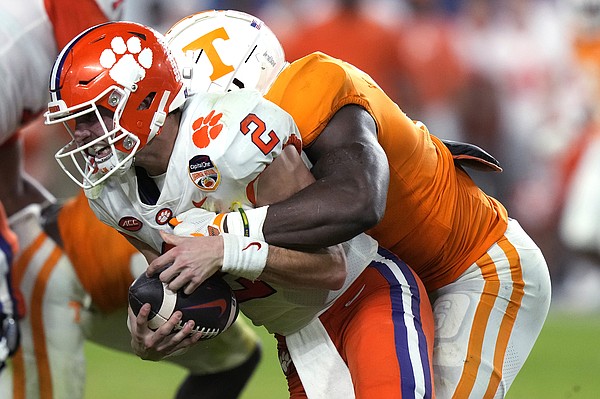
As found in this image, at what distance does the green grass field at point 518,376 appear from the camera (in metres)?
6.01

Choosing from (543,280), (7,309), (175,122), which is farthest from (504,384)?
(7,309)

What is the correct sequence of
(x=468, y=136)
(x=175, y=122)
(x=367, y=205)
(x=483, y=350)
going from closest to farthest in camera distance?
1. (x=367, y=205)
2. (x=175, y=122)
3. (x=483, y=350)
4. (x=468, y=136)

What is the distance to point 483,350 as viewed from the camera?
3.67 meters

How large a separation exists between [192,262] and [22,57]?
5.52ft

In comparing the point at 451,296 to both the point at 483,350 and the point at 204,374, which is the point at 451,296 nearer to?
the point at 483,350

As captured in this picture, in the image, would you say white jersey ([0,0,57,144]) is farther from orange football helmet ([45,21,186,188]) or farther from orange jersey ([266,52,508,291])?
orange jersey ([266,52,508,291])

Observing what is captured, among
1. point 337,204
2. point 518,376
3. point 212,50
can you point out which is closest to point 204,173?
point 337,204

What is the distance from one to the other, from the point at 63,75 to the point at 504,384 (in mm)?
1623

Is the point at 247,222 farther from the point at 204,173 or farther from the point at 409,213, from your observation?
the point at 409,213

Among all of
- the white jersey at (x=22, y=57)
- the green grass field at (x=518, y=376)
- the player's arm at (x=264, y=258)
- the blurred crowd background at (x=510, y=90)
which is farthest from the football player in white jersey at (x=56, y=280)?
the blurred crowd background at (x=510, y=90)

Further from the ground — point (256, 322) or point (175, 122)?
point (175, 122)

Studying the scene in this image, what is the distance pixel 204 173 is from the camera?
3.24 m

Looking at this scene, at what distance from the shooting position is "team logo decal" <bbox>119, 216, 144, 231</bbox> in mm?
3410

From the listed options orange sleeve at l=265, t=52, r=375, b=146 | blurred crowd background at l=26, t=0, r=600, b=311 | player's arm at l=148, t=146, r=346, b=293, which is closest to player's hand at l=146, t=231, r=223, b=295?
player's arm at l=148, t=146, r=346, b=293
